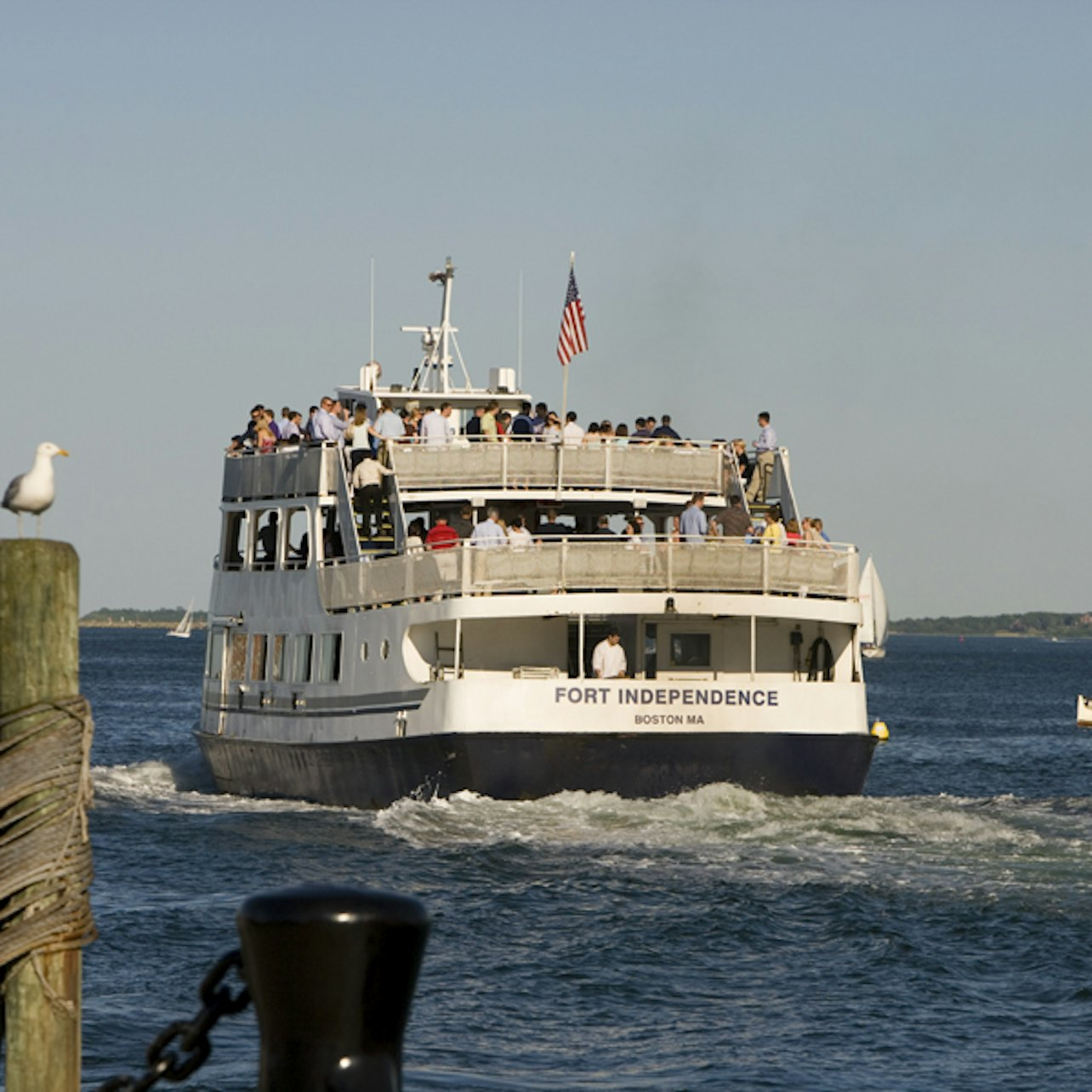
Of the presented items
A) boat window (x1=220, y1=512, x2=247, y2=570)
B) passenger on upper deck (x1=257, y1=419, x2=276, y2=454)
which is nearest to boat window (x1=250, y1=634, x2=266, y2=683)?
boat window (x1=220, y1=512, x2=247, y2=570)

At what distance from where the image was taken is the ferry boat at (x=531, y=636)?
2592cm

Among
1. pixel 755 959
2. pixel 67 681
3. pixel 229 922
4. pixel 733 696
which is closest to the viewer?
pixel 67 681

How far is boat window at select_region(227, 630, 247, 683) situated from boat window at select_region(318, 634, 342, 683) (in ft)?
11.2

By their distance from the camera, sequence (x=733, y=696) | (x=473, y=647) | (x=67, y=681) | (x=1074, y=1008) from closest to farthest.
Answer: (x=67, y=681) → (x=1074, y=1008) → (x=733, y=696) → (x=473, y=647)

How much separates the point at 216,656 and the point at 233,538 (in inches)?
78.3

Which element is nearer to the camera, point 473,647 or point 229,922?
point 229,922

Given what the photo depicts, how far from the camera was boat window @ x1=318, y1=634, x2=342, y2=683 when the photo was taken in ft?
96.8

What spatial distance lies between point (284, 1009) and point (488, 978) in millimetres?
12561

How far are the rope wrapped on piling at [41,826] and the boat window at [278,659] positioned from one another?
79.8 feet

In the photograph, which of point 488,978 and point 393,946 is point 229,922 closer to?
point 488,978

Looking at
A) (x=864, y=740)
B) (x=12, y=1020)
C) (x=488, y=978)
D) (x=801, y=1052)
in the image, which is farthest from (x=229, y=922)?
(x=12, y=1020)

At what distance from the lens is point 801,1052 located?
49.0 feet

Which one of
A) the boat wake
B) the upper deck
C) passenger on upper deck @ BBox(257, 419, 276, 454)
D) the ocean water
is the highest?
passenger on upper deck @ BBox(257, 419, 276, 454)

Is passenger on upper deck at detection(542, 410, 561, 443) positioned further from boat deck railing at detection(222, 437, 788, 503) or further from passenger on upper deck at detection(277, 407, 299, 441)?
passenger on upper deck at detection(277, 407, 299, 441)
